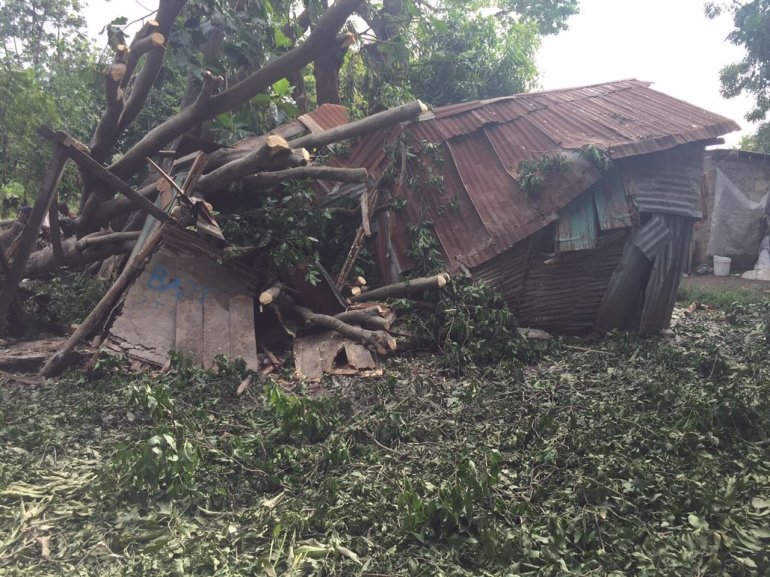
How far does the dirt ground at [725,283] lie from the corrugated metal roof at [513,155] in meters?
5.45

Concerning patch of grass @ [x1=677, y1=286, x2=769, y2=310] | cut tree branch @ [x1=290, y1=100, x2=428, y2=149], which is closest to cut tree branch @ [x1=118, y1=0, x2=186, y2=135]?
cut tree branch @ [x1=290, y1=100, x2=428, y2=149]

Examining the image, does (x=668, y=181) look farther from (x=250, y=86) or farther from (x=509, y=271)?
(x=250, y=86)

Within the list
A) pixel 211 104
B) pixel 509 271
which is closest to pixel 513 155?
pixel 509 271

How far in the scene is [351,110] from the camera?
10539 mm

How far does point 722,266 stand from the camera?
521 inches

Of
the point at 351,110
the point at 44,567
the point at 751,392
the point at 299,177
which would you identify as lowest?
the point at 44,567

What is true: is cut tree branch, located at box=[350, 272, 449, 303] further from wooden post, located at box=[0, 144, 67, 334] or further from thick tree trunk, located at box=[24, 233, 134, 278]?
wooden post, located at box=[0, 144, 67, 334]

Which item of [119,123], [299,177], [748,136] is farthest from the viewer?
[748,136]

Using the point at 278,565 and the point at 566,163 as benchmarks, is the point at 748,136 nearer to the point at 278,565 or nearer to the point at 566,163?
the point at 566,163

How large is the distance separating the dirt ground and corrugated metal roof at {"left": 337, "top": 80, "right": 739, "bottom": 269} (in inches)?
214

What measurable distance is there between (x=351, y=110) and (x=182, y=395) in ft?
24.5

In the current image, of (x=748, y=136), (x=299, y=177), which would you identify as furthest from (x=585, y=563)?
(x=748, y=136)

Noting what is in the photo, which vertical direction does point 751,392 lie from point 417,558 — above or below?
above

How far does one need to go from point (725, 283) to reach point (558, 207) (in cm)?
799
